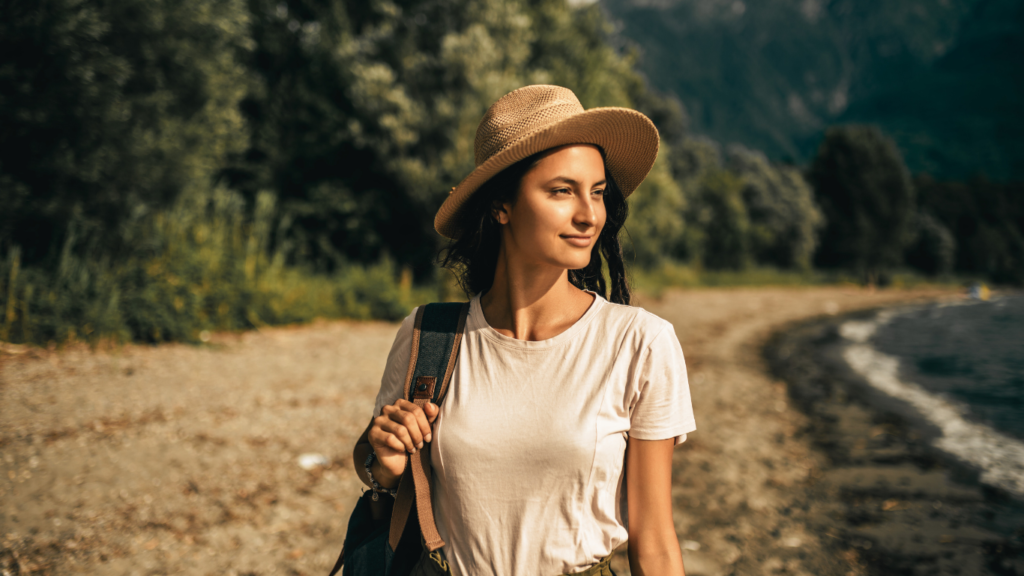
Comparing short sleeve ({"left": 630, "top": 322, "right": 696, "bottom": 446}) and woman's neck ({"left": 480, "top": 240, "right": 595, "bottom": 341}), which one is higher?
woman's neck ({"left": 480, "top": 240, "right": 595, "bottom": 341})

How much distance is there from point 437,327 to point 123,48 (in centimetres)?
968

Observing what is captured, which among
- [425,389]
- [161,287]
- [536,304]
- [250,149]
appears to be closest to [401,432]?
[425,389]

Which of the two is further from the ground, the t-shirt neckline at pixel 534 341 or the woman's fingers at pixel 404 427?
the t-shirt neckline at pixel 534 341

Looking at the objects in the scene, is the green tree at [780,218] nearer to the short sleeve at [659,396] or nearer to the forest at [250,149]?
the forest at [250,149]

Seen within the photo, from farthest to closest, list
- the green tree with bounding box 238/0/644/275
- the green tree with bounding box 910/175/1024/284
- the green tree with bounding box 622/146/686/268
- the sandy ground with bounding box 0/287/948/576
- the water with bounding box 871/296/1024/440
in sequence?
the green tree with bounding box 910/175/1024/284
the green tree with bounding box 622/146/686/268
the green tree with bounding box 238/0/644/275
the water with bounding box 871/296/1024/440
the sandy ground with bounding box 0/287/948/576

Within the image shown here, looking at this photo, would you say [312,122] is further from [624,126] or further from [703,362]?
[624,126]

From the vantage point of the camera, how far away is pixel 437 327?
164cm

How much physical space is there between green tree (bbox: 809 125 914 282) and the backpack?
5168cm

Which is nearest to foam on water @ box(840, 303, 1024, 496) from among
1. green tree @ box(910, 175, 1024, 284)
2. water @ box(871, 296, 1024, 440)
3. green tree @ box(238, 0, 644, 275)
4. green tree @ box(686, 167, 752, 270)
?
water @ box(871, 296, 1024, 440)

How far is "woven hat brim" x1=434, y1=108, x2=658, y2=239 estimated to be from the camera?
1507 millimetres

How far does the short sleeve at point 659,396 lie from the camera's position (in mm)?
1406

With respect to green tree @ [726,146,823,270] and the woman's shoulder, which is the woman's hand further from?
green tree @ [726,146,823,270]

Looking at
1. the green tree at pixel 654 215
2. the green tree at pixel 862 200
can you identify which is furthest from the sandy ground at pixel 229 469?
the green tree at pixel 862 200

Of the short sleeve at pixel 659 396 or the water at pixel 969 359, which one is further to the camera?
the water at pixel 969 359
